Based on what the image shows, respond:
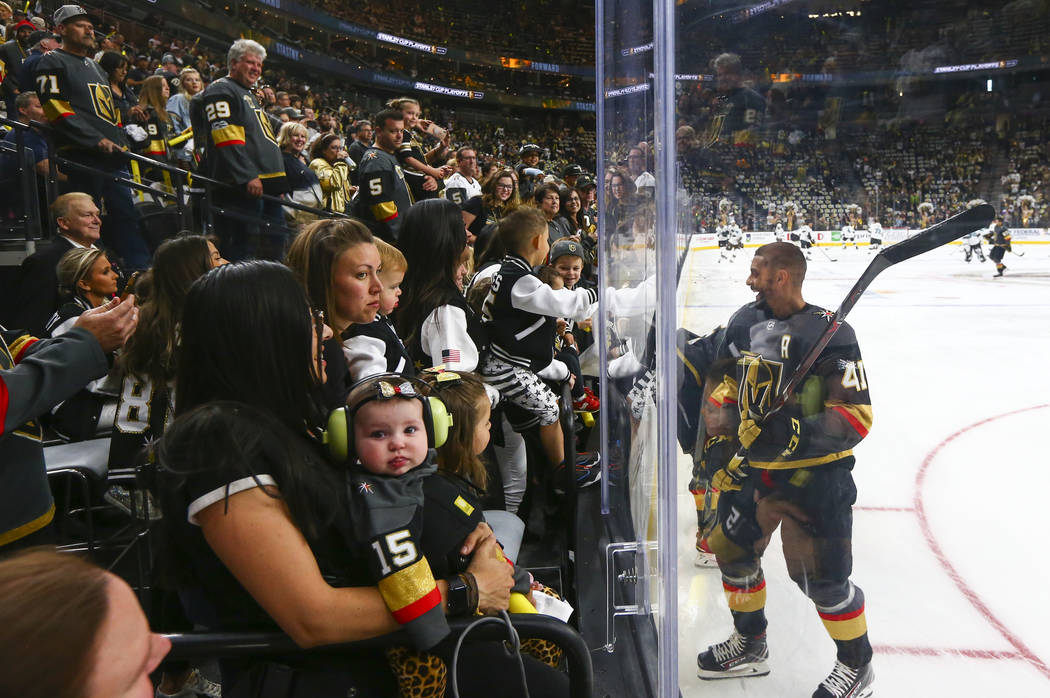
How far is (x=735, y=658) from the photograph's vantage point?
3.10 feet

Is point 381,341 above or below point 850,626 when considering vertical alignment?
above

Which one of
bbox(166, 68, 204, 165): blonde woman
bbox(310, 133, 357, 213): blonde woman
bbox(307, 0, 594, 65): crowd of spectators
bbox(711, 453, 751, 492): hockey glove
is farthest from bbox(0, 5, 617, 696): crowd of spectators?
bbox(307, 0, 594, 65): crowd of spectators

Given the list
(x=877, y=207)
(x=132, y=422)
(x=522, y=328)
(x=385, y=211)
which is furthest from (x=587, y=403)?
(x=877, y=207)

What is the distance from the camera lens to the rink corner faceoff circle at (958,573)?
0.87 meters

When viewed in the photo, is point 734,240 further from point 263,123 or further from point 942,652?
point 263,123

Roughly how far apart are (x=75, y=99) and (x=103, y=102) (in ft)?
0.51

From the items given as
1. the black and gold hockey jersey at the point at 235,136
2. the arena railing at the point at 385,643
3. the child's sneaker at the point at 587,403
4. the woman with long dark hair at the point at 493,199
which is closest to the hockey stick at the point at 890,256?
the arena railing at the point at 385,643

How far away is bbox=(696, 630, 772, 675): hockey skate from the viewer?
2.96 ft

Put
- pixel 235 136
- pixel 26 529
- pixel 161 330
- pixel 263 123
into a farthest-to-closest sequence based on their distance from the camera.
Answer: pixel 263 123, pixel 235 136, pixel 161 330, pixel 26 529

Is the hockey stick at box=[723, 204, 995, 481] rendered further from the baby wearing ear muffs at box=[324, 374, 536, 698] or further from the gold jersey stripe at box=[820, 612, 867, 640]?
the baby wearing ear muffs at box=[324, 374, 536, 698]

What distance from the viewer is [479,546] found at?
1146mm

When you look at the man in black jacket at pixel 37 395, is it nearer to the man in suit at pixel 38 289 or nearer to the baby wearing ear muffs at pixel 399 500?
the baby wearing ear muffs at pixel 399 500

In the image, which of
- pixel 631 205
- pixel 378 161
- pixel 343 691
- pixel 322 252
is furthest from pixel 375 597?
pixel 378 161

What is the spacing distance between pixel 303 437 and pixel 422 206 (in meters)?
1.40
